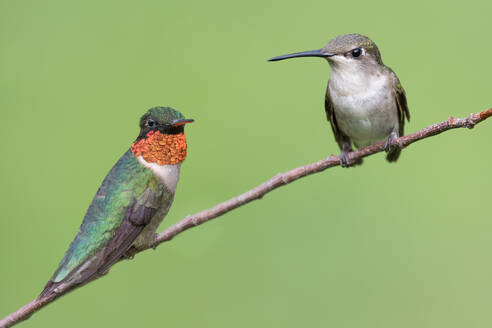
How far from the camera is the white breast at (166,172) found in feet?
4.98

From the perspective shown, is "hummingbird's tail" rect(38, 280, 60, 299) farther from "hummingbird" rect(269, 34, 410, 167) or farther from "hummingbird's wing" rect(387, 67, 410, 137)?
"hummingbird's wing" rect(387, 67, 410, 137)

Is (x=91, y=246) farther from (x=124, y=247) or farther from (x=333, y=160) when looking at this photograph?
(x=333, y=160)

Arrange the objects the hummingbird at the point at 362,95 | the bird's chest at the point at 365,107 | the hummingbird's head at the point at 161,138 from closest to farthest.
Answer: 1. the hummingbird's head at the point at 161,138
2. the hummingbird at the point at 362,95
3. the bird's chest at the point at 365,107

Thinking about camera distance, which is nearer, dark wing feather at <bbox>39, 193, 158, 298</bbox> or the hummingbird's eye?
dark wing feather at <bbox>39, 193, 158, 298</bbox>

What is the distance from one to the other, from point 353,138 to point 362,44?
0.48 m

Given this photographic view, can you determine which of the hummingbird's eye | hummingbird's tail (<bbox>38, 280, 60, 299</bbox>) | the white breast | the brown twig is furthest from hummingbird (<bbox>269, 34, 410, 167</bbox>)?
hummingbird's tail (<bbox>38, 280, 60, 299</bbox>)

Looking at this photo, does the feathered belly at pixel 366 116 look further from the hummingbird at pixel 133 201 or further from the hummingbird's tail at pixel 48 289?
the hummingbird's tail at pixel 48 289

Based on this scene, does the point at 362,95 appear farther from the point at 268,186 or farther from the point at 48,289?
the point at 48,289

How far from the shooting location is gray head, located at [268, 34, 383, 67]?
77.4 inches

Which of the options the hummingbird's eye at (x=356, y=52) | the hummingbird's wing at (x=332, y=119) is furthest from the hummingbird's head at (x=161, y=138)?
the hummingbird's wing at (x=332, y=119)

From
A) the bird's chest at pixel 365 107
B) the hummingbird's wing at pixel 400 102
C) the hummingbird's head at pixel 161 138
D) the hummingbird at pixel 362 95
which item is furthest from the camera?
the hummingbird's wing at pixel 400 102

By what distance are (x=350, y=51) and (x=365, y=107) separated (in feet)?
0.90

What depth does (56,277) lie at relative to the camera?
135cm

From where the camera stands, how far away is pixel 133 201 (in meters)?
1.57
